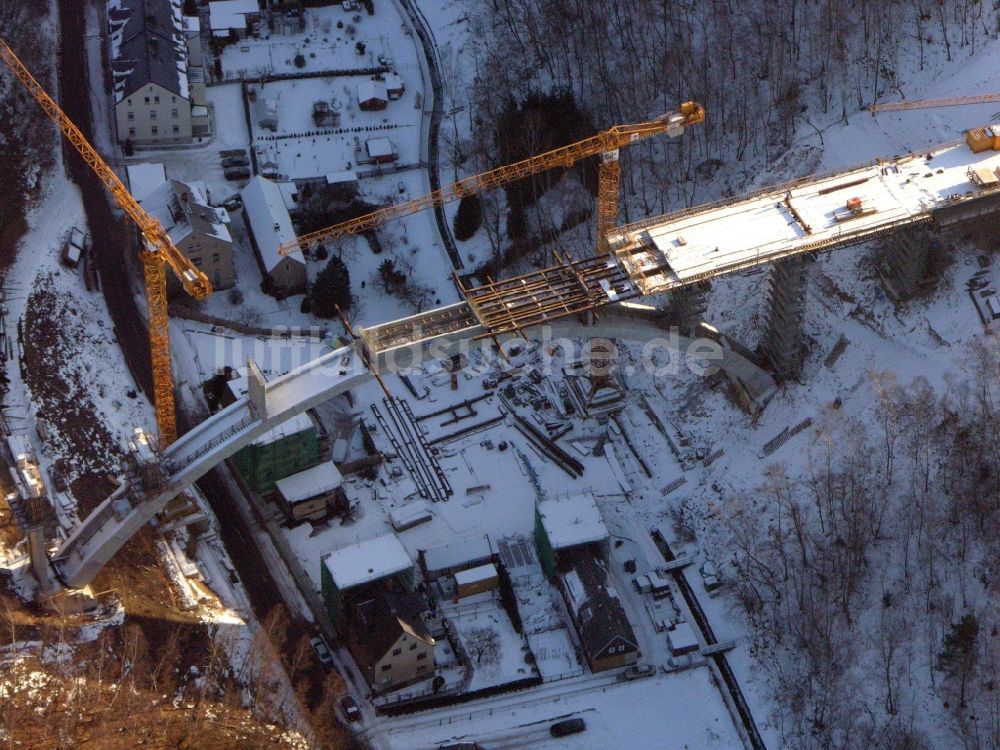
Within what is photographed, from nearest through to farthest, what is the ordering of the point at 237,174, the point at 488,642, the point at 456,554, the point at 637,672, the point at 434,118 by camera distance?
the point at 637,672 → the point at 488,642 → the point at 456,554 → the point at 237,174 → the point at 434,118

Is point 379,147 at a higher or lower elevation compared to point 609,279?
higher

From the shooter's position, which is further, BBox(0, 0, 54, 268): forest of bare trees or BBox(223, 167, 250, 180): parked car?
BBox(223, 167, 250, 180): parked car

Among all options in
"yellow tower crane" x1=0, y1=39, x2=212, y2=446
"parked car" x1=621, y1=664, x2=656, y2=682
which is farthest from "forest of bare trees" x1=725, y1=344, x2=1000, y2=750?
"yellow tower crane" x1=0, y1=39, x2=212, y2=446

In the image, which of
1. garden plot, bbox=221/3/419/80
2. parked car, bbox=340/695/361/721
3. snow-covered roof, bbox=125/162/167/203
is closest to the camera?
parked car, bbox=340/695/361/721

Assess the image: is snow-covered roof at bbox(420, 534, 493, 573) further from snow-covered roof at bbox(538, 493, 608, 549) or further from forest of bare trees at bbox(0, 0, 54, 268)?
forest of bare trees at bbox(0, 0, 54, 268)

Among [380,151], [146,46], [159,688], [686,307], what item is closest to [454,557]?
[159,688]

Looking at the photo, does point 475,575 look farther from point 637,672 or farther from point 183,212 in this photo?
point 183,212
